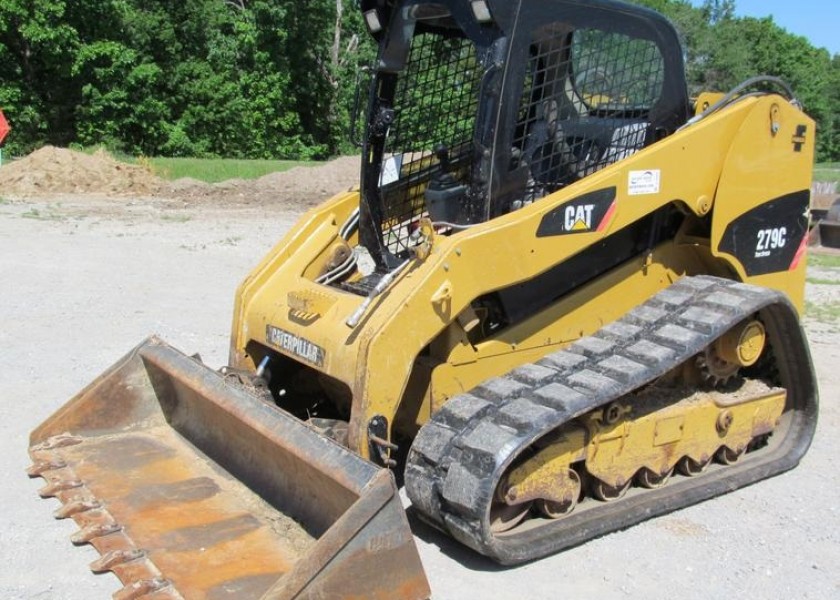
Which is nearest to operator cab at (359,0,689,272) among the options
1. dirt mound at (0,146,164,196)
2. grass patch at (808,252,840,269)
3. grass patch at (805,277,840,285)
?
grass patch at (805,277,840,285)

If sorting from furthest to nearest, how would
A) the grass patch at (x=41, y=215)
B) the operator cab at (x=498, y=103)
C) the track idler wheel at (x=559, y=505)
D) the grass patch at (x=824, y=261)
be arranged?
the grass patch at (x=41, y=215) < the grass patch at (x=824, y=261) < the operator cab at (x=498, y=103) < the track idler wheel at (x=559, y=505)

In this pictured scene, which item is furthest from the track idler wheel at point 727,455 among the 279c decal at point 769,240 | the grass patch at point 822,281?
the grass patch at point 822,281

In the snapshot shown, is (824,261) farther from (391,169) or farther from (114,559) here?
(114,559)

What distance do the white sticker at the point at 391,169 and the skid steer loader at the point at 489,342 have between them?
17 mm

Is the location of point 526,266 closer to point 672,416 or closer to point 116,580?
point 672,416

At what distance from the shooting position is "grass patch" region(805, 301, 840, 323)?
Answer: 28.3 ft

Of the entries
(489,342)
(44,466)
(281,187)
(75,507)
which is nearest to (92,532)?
(75,507)

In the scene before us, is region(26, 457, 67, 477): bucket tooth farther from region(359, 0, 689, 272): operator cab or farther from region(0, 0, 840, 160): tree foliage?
region(0, 0, 840, 160): tree foliage

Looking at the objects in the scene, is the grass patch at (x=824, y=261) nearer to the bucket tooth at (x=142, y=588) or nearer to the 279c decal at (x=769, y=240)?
the 279c decal at (x=769, y=240)

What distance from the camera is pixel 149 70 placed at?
2839cm

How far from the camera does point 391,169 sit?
4.93 m

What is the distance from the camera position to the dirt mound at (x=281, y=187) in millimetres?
17734

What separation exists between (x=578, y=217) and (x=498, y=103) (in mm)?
618

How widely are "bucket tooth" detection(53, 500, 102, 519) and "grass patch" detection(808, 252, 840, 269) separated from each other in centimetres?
1020
